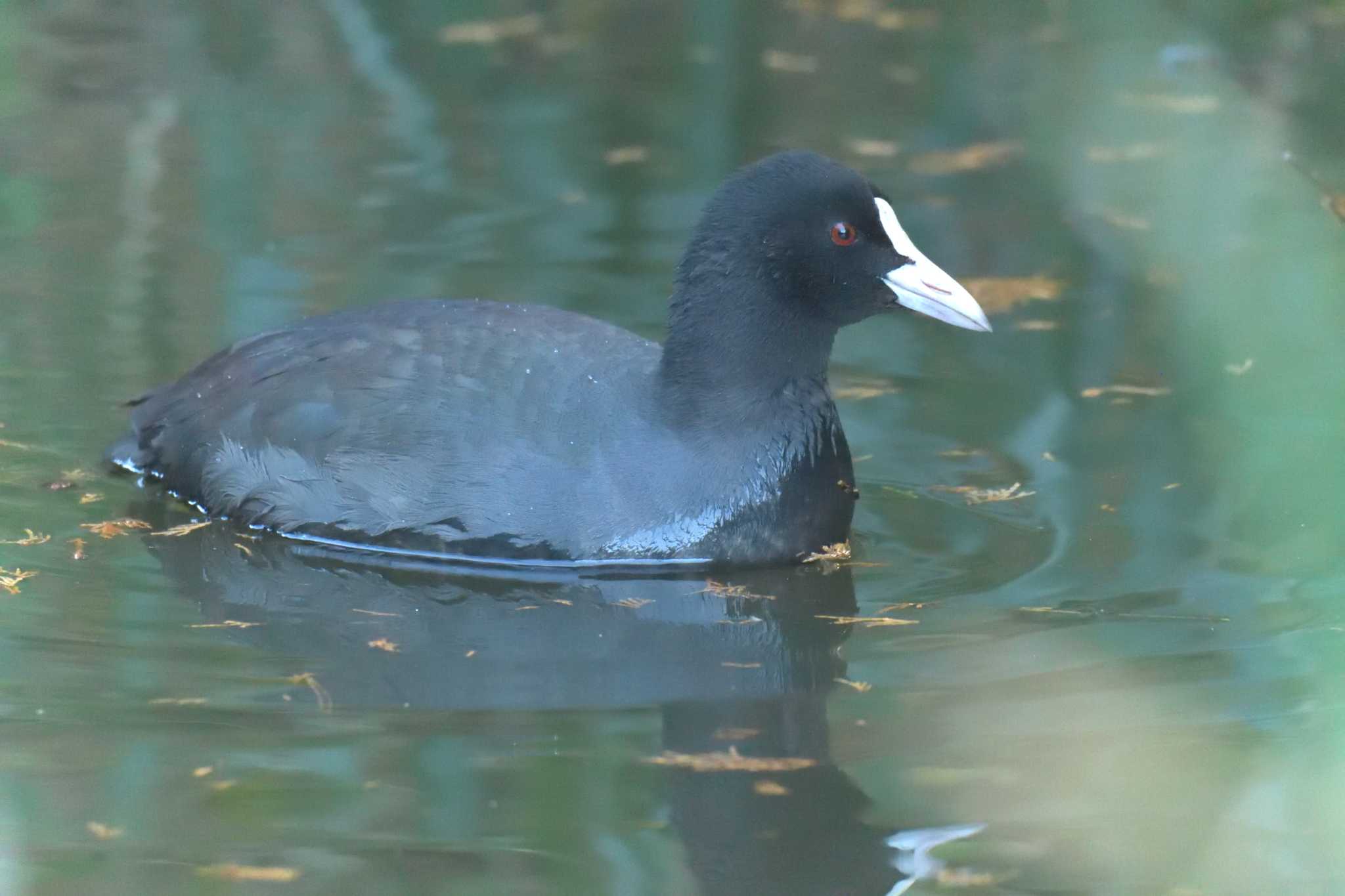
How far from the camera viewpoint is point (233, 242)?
635cm

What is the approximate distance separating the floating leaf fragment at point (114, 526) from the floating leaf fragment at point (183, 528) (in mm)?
46

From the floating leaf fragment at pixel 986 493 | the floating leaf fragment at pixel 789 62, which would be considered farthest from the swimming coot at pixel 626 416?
the floating leaf fragment at pixel 789 62

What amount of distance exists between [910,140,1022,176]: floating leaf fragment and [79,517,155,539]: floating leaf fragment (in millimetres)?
3701

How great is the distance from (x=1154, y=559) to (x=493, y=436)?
5.07 ft

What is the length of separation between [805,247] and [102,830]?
225cm

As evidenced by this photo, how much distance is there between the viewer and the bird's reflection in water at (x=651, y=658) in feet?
8.89

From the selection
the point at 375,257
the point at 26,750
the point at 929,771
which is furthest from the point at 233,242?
the point at 929,771

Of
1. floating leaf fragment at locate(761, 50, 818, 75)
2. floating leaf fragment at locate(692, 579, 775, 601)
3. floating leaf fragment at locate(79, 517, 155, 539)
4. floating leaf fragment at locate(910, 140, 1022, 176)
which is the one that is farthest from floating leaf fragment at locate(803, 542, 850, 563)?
floating leaf fragment at locate(761, 50, 818, 75)

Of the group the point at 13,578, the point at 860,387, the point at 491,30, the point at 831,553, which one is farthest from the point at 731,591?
the point at 491,30

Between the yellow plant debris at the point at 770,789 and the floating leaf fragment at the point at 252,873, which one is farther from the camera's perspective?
the yellow plant debris at the point at 770,789

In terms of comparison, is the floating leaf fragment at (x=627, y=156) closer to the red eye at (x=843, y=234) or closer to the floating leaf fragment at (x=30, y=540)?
the red eye at (x=843, y=234)

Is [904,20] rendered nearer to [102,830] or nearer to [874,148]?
[874,148]

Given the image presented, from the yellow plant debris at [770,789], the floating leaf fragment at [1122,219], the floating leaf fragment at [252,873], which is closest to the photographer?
the floating leaf fragment at [1122,219]

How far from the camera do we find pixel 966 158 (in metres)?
7.19
